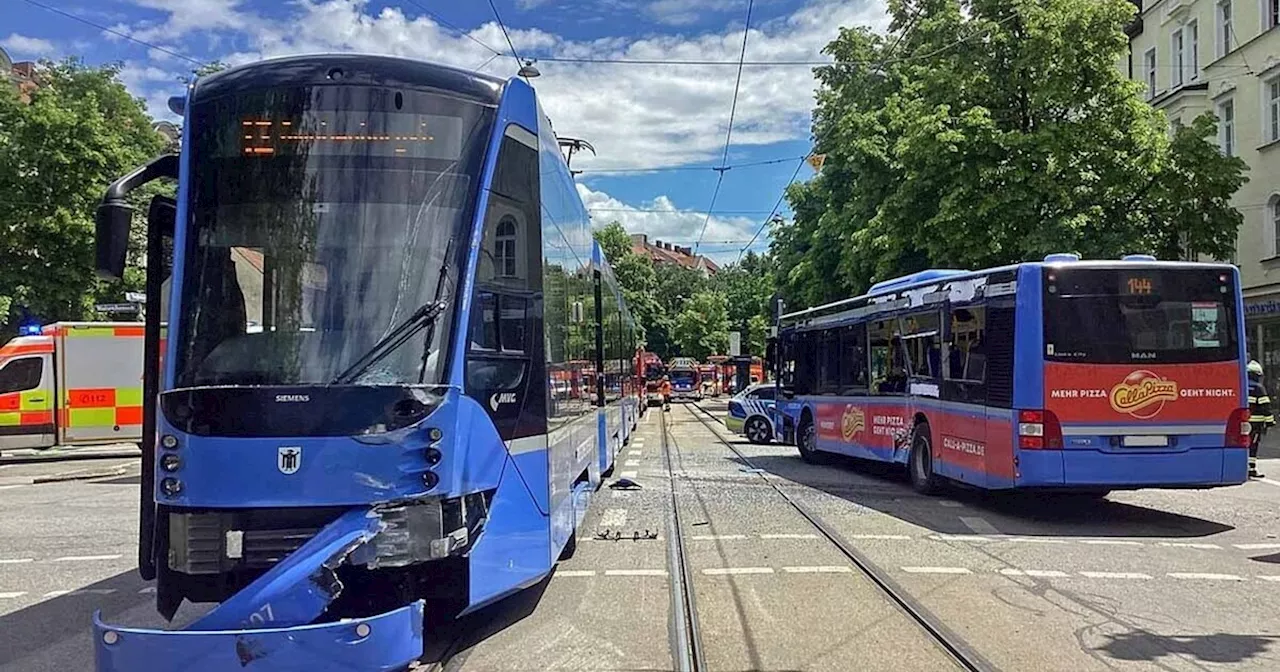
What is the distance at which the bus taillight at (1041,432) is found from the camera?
1117 cm

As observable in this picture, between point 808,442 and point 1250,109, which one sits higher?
point 1250,109

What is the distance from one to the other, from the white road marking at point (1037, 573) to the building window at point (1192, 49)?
97.9ft

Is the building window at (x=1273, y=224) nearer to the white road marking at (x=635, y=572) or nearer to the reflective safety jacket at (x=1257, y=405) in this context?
the reflective safety jacket at (x=1257, y=405)

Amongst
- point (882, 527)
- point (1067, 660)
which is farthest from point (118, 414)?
point (1067, 660)

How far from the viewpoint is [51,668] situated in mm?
6504

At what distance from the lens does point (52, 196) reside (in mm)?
29688

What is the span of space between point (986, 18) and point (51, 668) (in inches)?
948

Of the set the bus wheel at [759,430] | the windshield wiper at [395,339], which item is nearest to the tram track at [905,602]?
the windshield wiper at [395,339]

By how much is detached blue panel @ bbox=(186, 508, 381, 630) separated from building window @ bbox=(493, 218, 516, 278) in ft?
6.18

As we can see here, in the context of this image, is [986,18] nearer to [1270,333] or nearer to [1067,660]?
[1270,333]

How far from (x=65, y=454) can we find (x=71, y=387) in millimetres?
3933

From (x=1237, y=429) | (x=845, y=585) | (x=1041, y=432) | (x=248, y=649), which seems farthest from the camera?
(x=1237, y=429)

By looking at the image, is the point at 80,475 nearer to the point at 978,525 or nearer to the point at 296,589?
the point at 978,525

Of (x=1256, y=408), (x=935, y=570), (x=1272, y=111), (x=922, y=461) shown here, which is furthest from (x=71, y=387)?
(x=1272, y=111)
